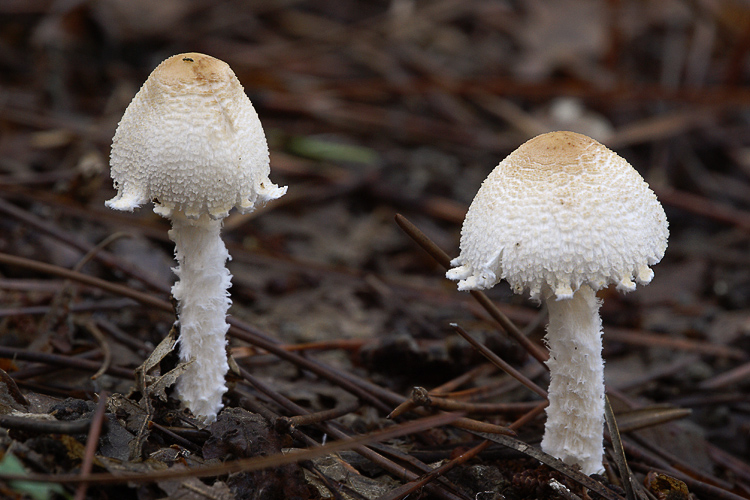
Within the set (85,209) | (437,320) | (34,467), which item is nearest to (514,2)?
(437,320)

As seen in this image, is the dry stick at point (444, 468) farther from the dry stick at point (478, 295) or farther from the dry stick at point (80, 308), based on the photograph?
the dry stick at point (80, 308)

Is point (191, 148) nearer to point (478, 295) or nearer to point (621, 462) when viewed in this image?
point (478, 295)

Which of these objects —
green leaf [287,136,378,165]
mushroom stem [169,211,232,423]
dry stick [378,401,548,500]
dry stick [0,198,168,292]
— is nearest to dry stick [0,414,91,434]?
mushroom stem [169,211,232,423]

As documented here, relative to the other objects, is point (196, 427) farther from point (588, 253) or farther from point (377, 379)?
point (588, 253)

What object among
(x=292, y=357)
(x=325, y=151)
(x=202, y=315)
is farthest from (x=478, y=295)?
(x=325, y=151)

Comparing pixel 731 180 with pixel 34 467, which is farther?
pixel 731 180

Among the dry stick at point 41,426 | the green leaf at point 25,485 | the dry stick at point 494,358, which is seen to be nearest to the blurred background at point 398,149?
the dry stick at point 494,358
